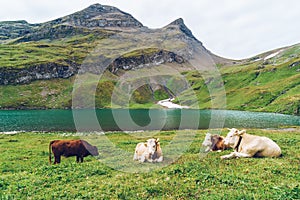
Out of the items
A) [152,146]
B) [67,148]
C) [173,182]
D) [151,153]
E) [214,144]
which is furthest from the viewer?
[214,144]

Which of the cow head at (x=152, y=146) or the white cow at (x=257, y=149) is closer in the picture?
the white cow at (x=257, y=149)

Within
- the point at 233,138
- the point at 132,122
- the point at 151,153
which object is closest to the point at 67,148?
the point at 151,153

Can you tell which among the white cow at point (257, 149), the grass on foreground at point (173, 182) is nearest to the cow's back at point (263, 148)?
the white cow at point (257, 149)

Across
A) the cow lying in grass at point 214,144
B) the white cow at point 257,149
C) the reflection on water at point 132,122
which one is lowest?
the reflection on water at point 132,122

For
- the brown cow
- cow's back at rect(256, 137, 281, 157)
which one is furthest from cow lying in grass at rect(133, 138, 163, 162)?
cow's back at rect(256, 137, 281, 157)

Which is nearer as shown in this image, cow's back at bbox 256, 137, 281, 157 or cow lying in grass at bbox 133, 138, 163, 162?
cow's back at bbox 256, 137, 281, 157

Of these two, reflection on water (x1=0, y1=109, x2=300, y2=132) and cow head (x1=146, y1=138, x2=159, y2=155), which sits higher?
cow head (x1=146, y1=138, x2=159, y2=155)

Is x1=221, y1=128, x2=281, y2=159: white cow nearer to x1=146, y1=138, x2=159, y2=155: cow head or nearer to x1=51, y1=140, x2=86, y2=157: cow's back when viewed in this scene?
x1=146, y1=138, x2=159, y2=155: cow head

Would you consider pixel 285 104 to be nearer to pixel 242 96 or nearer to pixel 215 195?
pixel 242 96

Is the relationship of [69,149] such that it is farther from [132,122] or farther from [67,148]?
[132,122]

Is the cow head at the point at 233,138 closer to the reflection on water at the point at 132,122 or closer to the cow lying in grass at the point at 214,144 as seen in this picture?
the cow lying in grass at the point at 214,144

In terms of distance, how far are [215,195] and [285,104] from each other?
487 feet

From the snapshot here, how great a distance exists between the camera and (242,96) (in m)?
189

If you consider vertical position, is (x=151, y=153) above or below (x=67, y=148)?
below
